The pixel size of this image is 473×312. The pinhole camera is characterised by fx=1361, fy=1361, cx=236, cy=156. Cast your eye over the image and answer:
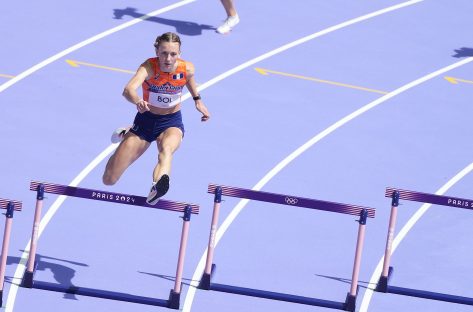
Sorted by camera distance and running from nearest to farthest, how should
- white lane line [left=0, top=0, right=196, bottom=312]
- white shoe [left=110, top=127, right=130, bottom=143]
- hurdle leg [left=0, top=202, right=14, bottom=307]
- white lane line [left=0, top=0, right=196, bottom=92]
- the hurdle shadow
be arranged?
hurdle leg [left=0, top=202, right=14, bottom=307]
white lane line [left=0, top=0, right=196, bottom=312]
the hurdle shadow
white shoe [left=110, top=127, right=130, bottom=143]
white lane line [left=0, top=0, right=196, bottom=92]

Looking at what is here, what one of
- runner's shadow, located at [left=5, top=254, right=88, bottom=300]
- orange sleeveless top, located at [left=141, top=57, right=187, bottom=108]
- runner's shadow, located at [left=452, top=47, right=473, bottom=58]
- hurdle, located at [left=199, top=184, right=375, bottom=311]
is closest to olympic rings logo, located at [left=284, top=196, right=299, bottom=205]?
hurdle, located at [left=199, top=184, right=375, bottom=311]

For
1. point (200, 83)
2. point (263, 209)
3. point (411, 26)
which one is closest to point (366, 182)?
point (263, 209)

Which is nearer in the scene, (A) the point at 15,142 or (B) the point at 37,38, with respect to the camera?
(A) the point at 15,142

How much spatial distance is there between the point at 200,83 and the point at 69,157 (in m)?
3.09

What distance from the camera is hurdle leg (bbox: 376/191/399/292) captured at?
14867 mm

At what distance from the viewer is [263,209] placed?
17125 mm

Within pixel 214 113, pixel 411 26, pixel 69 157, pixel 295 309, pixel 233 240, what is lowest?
pixel 295 309

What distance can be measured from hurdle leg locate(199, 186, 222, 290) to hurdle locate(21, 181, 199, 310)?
355 millimetres

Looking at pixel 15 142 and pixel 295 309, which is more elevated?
pixel 15 142

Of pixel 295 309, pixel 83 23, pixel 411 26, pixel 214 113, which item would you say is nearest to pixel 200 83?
pixel 214 113

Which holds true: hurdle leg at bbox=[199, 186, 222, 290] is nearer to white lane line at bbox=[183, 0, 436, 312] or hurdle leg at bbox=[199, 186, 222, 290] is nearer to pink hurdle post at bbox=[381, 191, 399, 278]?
white lane line at bbox=[183, 0, 436, 312]

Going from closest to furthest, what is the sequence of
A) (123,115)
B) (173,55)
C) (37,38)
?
(173,55) → (123,115) → (37,38)

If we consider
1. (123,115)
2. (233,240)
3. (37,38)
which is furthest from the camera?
(37,38)

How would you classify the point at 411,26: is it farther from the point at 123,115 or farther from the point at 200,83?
the point at 123,115
